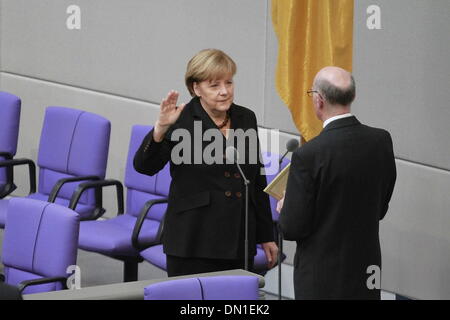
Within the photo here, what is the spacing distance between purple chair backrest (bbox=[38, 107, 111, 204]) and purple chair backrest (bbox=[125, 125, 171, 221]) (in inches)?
7.1

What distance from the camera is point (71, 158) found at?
576 cm

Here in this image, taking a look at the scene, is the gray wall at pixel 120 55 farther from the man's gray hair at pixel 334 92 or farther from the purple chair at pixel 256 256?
the man's gray hair at pixel 334 92

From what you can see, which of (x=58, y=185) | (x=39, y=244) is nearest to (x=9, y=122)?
(x=58, y=185)

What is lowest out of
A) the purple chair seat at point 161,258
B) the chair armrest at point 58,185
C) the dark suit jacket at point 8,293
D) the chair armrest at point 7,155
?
the purple chair seat at point 161,258

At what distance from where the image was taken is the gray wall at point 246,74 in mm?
5016

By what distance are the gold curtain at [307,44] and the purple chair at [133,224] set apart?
964 mm

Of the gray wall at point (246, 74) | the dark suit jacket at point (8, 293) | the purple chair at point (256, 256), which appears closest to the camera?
the dark suit jacket at point (8, 293)

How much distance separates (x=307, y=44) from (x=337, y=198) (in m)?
1.41

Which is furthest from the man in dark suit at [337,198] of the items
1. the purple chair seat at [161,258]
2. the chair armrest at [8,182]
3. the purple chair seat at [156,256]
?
the chair armrest at [8,182]

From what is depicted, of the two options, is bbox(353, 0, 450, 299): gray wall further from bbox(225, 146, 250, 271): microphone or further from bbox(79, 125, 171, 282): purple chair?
bbox(225, 146, 250, 271): microphone

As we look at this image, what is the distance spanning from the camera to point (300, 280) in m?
3.51

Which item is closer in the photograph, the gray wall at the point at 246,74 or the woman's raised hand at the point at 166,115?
the woman's raised hand at the point at 166,115

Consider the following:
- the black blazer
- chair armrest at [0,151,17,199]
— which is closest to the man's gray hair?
the black blazer
